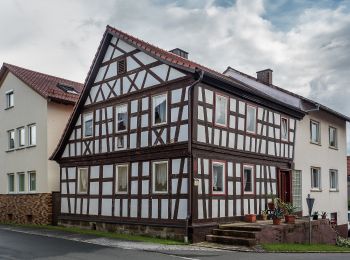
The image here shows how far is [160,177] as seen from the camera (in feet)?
65.6

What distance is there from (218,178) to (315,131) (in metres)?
11.7

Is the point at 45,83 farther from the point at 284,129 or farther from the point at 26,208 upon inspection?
the point at 284,129

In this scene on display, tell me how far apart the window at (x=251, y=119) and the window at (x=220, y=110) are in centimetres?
201

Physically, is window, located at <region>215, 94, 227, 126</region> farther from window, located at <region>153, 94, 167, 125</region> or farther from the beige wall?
the beige wall

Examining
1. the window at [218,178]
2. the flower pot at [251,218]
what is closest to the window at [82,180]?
the window at [218,178]

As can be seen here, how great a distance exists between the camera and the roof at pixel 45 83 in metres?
27.2

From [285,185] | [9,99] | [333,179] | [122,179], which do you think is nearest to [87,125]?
[122,179]

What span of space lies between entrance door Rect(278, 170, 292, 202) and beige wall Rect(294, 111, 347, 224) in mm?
1515

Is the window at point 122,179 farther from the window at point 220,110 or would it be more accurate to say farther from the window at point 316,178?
A: the window at point 316,178

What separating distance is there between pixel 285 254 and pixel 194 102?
652cm

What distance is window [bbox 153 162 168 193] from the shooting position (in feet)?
64.7

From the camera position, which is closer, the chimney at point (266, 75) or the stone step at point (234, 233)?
the stone step at point (234, 233)

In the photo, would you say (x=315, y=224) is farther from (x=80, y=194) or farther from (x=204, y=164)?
(x=80, y=194)

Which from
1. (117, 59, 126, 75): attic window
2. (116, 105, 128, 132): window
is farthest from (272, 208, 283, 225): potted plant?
(117, 59, 126, 75): attic window
